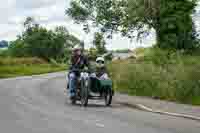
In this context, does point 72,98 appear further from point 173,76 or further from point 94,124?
point 94,124

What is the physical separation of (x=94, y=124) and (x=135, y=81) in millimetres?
12760

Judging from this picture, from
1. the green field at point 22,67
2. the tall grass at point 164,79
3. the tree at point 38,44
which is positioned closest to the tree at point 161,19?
the green field at point 22,67

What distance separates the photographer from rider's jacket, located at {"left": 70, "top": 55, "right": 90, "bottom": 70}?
20.4 m

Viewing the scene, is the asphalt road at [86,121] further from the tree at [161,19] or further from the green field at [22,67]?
the green field at [22,67]

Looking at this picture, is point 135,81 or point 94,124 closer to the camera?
point 94,124

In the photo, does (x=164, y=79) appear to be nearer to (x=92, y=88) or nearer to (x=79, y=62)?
(x=79, y=62)

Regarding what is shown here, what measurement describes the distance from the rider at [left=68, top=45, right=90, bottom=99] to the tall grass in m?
3.44

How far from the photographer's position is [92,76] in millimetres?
19875

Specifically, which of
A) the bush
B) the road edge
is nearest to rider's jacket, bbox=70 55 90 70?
the road edge

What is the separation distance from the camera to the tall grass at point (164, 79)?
21.3 meters

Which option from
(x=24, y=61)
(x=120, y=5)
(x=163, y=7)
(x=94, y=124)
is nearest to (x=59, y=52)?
(x=24, y=61)

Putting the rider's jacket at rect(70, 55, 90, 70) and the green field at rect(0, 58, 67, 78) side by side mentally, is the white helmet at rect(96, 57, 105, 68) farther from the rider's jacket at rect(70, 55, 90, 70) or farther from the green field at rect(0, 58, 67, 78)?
the green field at rect(0, 58, 67, 78)

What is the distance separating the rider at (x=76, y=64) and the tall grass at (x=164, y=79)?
3.44 meters

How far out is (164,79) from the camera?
2380 cm
